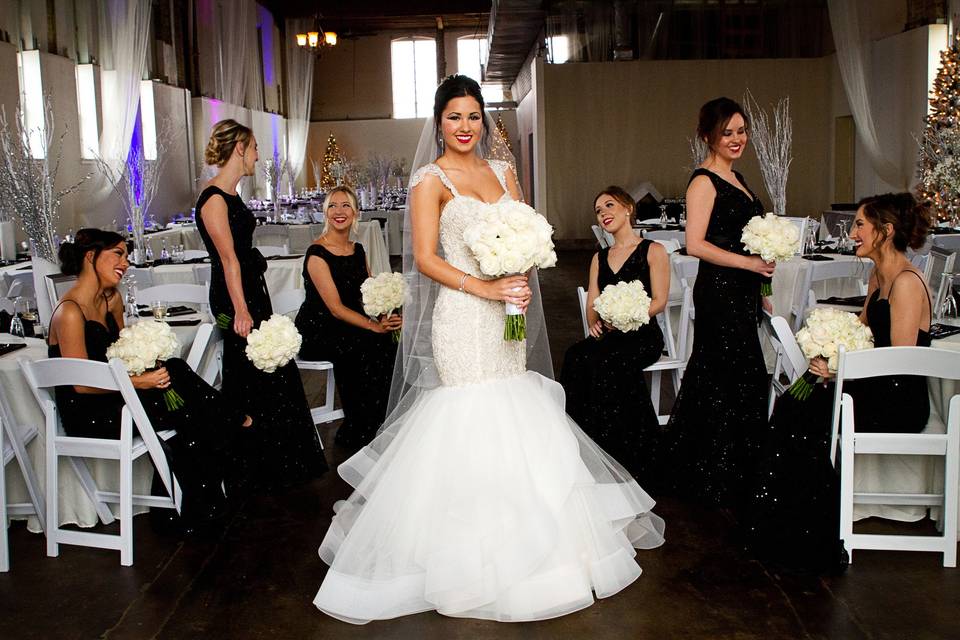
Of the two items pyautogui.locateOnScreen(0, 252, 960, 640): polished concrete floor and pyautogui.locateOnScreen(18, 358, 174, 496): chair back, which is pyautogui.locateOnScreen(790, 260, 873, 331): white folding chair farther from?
pyautogui.locateOnScreen(18, 358, 174, 496): chair back

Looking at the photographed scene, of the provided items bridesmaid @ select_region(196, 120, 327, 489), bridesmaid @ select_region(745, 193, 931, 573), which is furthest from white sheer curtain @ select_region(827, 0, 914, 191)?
bridesmaid @ select_region(196, 120, 327, 489)

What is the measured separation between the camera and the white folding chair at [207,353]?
4352mm

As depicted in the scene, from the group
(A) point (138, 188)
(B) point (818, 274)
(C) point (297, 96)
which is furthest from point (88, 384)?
(C) point (297, 96)

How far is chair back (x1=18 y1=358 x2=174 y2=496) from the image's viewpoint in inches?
141

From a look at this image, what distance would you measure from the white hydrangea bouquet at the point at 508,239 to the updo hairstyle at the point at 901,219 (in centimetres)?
143

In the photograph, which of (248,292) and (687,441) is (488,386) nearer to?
(687,441)

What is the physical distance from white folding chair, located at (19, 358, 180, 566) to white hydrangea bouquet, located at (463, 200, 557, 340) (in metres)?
1.47

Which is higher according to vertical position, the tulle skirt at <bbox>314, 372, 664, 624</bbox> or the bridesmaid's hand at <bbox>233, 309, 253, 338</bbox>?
the bridesmaid's hand at <bbox>233, 309, 253, 338</bbox>

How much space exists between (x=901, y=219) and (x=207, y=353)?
321cm

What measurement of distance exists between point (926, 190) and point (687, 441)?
7504mm

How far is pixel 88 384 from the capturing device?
12.0 feet

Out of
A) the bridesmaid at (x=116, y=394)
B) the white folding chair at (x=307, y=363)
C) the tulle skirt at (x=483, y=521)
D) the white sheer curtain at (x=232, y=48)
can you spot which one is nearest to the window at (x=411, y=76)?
the white sheer curtain at (x=232, y=48)

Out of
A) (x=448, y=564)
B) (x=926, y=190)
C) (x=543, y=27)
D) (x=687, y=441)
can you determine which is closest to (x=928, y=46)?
(x=926, y=190)

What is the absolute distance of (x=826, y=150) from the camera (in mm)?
16500
